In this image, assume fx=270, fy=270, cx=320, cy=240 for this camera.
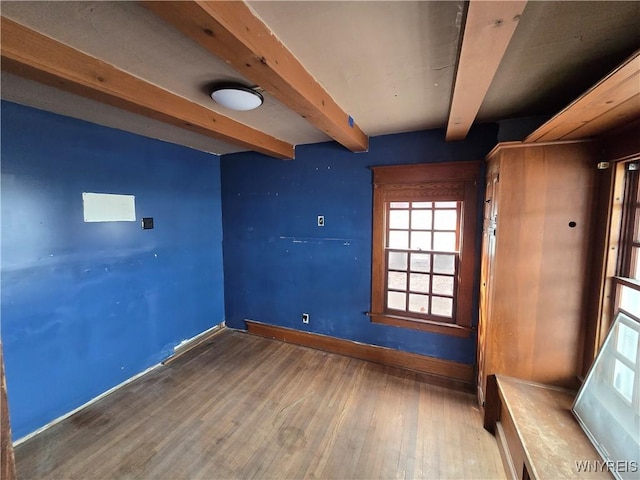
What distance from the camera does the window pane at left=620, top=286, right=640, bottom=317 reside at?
1418 mm

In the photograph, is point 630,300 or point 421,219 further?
point 421,219

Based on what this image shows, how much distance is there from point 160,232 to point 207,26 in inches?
98.5

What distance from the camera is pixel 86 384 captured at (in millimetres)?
2338

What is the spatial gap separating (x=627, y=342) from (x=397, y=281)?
5.54 ft

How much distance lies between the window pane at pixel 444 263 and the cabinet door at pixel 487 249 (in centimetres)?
28

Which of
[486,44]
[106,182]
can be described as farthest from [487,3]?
[106,182]

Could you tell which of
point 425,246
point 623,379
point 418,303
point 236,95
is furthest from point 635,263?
point 236,95

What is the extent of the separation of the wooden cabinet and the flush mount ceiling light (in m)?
1.68

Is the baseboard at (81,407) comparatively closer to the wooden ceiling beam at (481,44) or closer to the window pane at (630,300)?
the wooden ceiling beam at (481,44)

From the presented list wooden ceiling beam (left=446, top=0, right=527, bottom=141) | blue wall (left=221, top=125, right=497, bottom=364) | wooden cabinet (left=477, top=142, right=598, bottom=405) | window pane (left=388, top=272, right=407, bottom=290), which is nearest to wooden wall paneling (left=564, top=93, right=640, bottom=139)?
wooden cabinet (left=477, top=142, right=598, bottom=405)

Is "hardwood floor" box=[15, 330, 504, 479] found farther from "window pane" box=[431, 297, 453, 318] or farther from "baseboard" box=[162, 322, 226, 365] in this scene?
"window pane" box=[431, 297, 453, 318]

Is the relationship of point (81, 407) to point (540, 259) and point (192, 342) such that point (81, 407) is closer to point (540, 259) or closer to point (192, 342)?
point (192, 342)

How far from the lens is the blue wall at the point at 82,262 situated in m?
1.93

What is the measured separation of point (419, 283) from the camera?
2812mm
